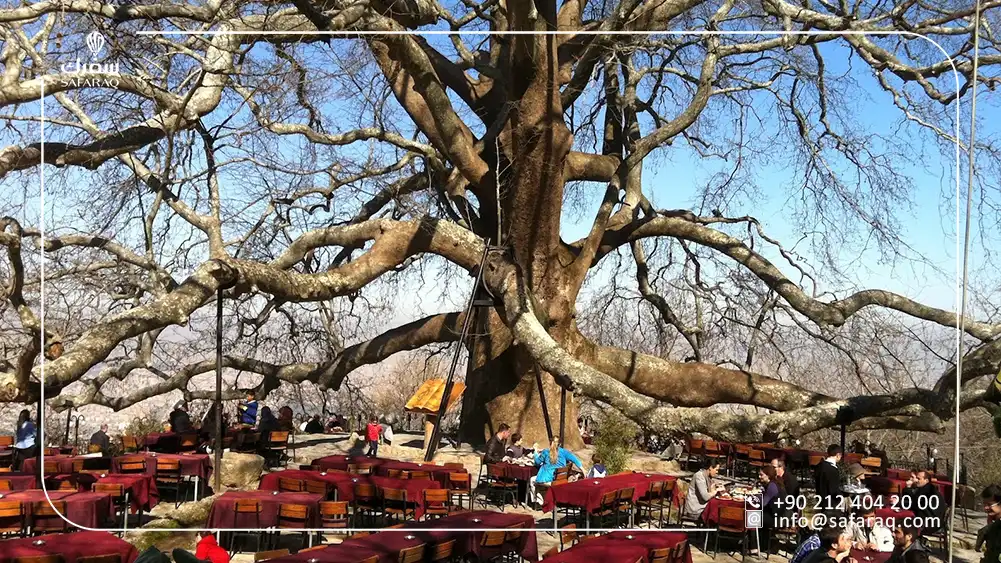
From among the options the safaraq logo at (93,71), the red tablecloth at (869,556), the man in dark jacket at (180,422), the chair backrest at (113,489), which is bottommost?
the red tablecloth at (869,556)

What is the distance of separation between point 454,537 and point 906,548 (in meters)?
3.95

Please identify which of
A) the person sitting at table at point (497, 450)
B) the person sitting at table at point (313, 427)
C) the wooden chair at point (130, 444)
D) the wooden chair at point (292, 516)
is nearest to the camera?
the wooden chair at point (292, 516)

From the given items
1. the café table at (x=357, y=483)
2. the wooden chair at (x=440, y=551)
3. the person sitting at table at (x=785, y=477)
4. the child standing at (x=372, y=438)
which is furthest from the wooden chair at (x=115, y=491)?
the person sitting at table at (x=785, y=477)

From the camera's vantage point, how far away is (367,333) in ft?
79.8

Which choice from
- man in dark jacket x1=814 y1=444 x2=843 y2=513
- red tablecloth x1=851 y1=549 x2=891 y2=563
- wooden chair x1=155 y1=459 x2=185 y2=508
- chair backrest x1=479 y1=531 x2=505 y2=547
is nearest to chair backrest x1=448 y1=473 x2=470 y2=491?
chair backrest x1=479 y1=531 x2=505 y2=547

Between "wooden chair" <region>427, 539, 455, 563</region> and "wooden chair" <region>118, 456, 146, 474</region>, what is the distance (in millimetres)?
5733

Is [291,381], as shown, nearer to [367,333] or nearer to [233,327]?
[233,327]

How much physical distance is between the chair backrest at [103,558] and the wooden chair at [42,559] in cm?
15

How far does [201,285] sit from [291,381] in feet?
24.6

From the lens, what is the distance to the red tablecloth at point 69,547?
25.3 feet

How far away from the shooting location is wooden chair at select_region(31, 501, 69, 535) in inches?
393

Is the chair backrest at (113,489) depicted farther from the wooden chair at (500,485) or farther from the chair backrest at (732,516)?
the chair backrest at (732,516)

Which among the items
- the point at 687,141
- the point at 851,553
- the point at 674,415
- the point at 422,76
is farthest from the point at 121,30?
the point at 687,141

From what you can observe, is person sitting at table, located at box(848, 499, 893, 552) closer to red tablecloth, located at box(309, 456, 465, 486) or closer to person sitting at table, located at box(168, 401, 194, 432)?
red tablecloth, located at box(309, 456, 465, 486)
